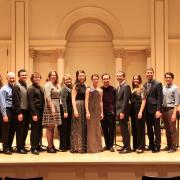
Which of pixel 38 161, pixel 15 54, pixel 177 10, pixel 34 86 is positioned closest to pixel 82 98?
pixel 34 86

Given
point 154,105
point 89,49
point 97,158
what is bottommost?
point 97,158

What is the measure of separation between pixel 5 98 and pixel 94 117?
157cm

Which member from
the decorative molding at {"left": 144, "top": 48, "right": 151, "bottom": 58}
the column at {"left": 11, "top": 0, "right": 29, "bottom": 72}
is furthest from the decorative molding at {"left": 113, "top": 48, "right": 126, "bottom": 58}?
the column at {"left": 11, "top": 0, "right": 29, "bottom": 72}

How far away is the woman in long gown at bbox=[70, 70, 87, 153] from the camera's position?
7.00m

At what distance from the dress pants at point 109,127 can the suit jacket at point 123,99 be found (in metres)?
0.23

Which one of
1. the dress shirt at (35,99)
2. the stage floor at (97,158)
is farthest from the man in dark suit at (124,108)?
the dress shirt at (35,99)

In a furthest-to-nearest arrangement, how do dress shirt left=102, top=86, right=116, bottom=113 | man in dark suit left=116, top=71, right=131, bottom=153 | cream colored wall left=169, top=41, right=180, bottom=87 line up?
cream colored wall left=169, top=41, right=180, bottom=87
dress shirt left=102, top=86, right=116, bottom=113
man in dark suit left=116, top=71, right=131, bottom=153

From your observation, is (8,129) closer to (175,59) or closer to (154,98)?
(154,98)

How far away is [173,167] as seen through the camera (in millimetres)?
5840

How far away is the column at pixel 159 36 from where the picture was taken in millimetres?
10750

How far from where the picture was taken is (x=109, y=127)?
7.17m

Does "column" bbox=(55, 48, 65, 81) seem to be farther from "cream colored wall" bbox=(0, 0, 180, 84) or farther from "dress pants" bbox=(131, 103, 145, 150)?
"dress pants" bbox=(131, 103, 145, 150)

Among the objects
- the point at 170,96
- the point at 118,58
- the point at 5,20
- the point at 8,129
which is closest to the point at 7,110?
the point at 8,129

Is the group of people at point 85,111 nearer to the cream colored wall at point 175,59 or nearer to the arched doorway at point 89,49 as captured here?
the cream colored wall at point 175,59
